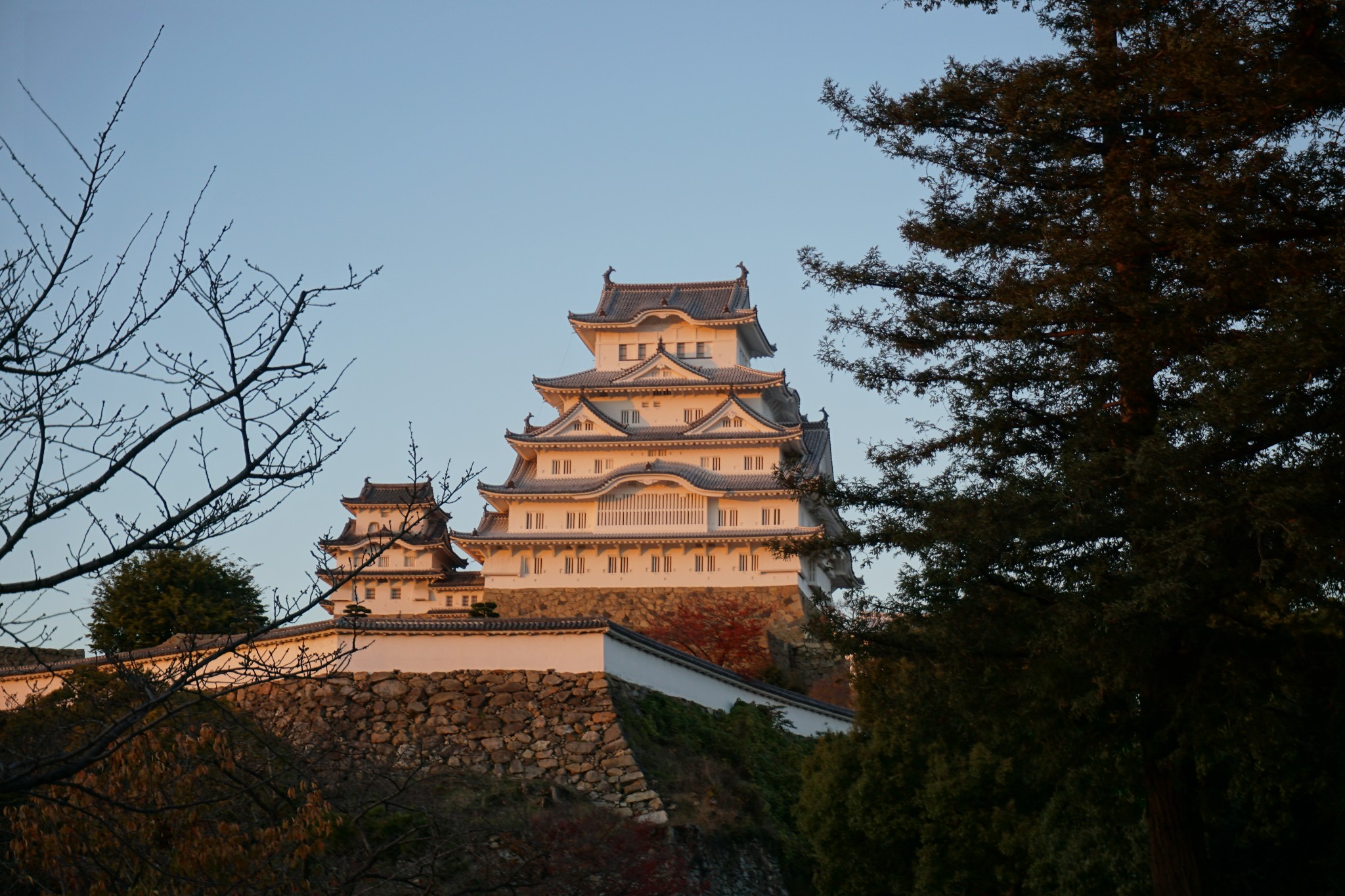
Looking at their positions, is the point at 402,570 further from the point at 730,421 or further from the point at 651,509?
the point at 730,421

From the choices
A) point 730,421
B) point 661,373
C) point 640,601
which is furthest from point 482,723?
point 661,373

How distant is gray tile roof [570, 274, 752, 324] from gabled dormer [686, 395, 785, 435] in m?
3.41

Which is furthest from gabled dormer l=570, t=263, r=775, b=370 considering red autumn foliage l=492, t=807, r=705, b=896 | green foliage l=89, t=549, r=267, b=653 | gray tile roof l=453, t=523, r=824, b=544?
A: red autumn foliage l=492, t=807, r=705, b=896

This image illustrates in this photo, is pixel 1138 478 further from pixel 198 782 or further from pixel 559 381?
pixel 559 381

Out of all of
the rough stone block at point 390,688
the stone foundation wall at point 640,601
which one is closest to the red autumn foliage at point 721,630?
the stone foundation wall at point 640,601

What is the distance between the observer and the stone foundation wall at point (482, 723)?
16.4 m

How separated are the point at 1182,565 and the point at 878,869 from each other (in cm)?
851

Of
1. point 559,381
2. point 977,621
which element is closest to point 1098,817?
point 977,621

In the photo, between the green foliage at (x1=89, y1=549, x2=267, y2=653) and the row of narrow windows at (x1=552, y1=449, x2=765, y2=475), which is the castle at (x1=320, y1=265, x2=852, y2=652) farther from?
the green foliage at (x1=89, y1=549, x2=267, y2=653)

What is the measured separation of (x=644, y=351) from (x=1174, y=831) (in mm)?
28051

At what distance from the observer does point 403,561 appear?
38344 mm

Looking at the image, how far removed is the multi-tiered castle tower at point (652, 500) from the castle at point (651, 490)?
4 centimetres

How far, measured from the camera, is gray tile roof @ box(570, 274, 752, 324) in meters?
36.7

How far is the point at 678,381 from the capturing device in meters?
34.8
